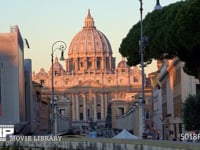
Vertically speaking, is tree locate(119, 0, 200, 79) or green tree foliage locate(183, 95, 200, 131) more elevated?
tree locate(119, 0, 200, 79)

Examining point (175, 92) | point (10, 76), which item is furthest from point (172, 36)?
point (10, 76)

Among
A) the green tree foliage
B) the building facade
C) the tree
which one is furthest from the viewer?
the building facade

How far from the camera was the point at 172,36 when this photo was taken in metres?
36.3

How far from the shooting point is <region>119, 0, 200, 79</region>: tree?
113 feet

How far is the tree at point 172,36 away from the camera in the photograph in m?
34.5

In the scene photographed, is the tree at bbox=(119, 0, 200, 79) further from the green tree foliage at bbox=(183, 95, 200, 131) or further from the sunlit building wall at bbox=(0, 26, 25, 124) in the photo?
the sunlit building wall at bbox=(0, 26, 25, 124)

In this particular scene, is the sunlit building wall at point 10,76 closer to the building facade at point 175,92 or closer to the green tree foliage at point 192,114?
the building facade at point 175,92

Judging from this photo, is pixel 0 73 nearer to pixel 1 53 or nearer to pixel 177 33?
pixel 1 53

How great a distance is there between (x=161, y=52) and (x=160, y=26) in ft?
3.90

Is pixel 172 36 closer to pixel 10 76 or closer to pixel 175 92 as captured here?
pixel 175 92

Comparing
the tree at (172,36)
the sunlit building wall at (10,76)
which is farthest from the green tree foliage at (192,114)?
the sunlit building wall at (10,76)

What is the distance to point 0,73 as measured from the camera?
8975 cm

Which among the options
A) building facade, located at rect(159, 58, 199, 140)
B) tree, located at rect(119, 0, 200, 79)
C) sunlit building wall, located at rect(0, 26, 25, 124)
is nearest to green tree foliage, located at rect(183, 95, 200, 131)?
tree, located at rect(119, 0, 200, 79)

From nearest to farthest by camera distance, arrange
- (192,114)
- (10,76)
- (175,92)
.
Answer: (192,114) → (175,92) → (10,76)
